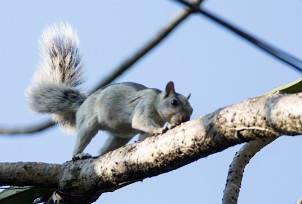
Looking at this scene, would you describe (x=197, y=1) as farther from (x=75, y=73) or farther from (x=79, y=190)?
(x=75, y=73)

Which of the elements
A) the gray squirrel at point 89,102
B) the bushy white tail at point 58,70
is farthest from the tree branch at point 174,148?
the bushy white tail at point 58,70

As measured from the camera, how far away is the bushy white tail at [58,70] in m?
4.34

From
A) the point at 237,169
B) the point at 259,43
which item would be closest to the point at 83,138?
the point at 237,169

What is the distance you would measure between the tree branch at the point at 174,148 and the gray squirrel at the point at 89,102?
1.80ft

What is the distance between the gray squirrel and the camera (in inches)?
145

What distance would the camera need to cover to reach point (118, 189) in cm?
267

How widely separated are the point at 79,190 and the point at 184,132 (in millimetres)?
728

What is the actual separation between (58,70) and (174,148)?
104 inches

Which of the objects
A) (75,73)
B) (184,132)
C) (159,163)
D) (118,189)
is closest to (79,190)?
(118,189)

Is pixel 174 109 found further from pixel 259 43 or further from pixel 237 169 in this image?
pixel 259 43

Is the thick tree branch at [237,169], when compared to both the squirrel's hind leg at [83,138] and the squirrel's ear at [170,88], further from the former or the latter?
the squirrel's hind leg at [83,138]

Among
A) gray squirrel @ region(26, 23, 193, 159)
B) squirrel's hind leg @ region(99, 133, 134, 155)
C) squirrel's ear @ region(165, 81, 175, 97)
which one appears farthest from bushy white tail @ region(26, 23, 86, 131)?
squirrel's ear @ region(165, 81, 175, 97)

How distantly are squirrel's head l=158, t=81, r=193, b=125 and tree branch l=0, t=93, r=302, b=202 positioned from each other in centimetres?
106

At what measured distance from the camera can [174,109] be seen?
3.66 meters
